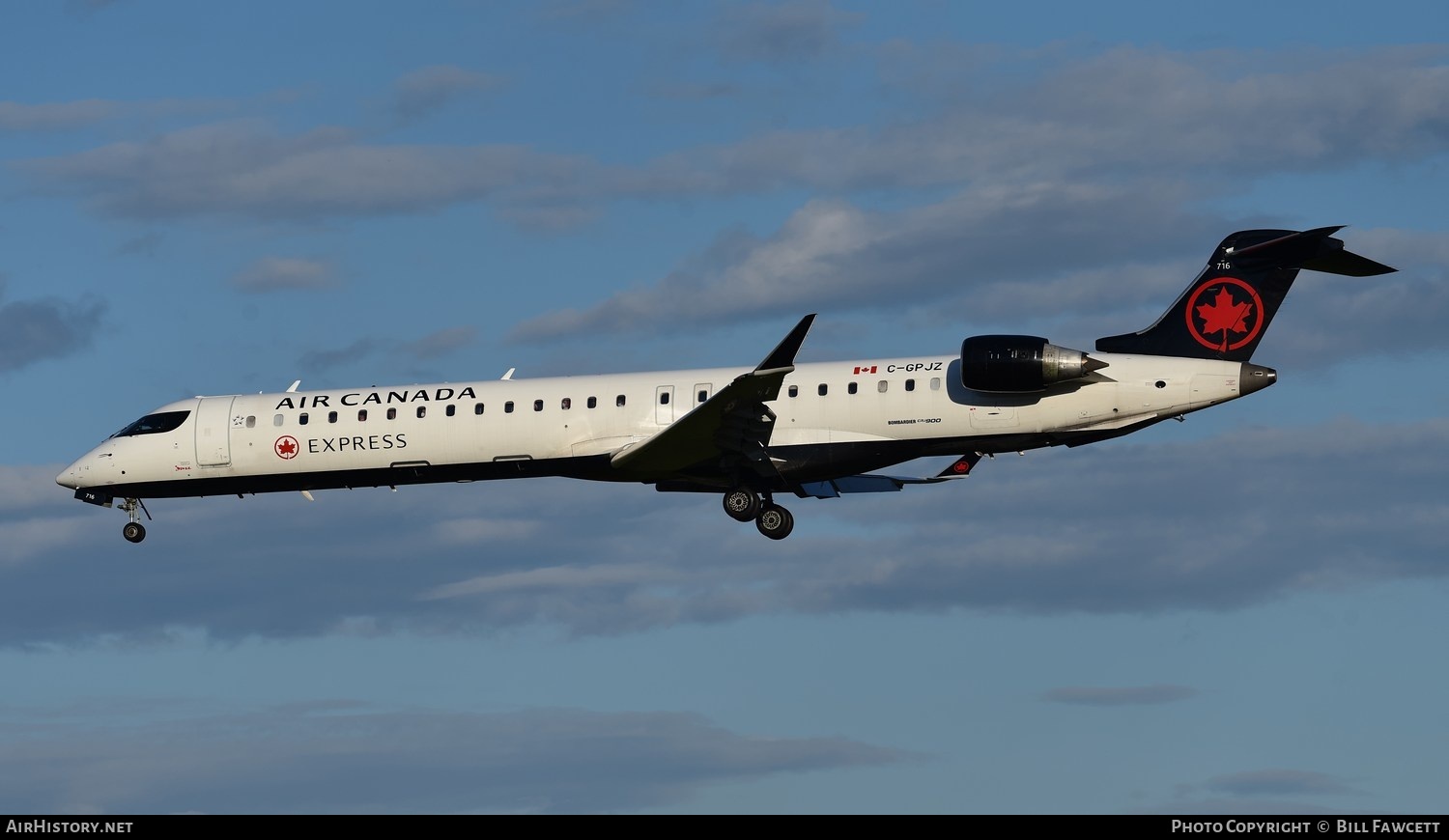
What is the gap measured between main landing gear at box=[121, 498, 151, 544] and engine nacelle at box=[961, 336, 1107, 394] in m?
18.8

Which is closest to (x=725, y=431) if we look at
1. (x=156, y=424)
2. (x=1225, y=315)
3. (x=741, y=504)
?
(x=741, y=504)

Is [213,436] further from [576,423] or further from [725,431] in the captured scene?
[725,431]

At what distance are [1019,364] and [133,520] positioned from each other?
65.9 ft

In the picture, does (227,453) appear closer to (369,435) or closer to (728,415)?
(369,435)

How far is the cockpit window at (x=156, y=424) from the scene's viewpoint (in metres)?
42.3

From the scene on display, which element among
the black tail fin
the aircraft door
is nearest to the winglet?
the black tail fin

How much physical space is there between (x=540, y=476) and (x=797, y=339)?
314 inches

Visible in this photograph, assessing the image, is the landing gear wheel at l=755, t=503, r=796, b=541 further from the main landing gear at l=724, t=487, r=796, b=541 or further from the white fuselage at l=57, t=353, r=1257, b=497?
the white fuselage at l=57, t=353, r=1257, b=497

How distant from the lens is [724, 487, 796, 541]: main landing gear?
39562 mm
